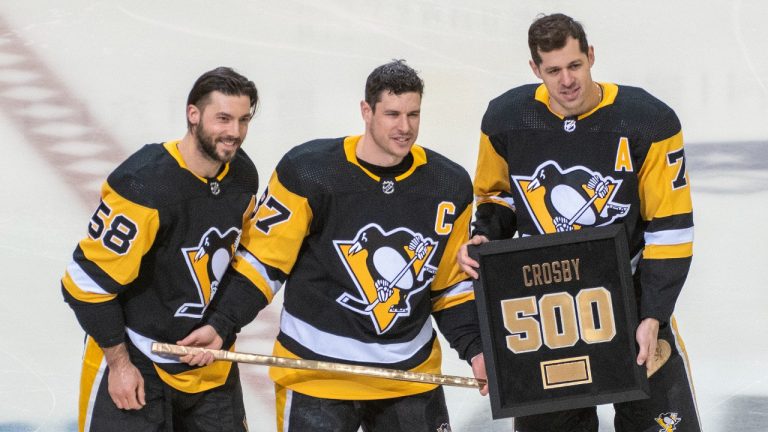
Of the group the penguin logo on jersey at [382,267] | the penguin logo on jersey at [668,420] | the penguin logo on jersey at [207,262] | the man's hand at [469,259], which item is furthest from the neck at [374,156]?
the penguin logo on jersey at [668,420]

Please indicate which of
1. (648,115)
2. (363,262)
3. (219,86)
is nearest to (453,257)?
(363,262)

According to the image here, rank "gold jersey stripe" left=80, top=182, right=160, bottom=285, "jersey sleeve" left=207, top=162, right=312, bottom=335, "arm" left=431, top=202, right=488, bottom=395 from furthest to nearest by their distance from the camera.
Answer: "arm" left=431, top=202, right=488, bottom=395 → "jersey sleeve" left=207, top=162, right=312, bottom=335 → "gold jersey stripe" left=80, top=182, right=160, bottom=285

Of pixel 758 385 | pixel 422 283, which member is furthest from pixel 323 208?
pixel 758 385

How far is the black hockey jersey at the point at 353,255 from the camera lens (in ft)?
10.3

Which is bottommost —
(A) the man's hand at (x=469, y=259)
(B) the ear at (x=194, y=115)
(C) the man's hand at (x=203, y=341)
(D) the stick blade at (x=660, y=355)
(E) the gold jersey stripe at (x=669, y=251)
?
(D) the stick blade at (x=660, y=355)

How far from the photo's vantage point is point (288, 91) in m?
5.20

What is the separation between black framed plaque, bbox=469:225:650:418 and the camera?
3.05m

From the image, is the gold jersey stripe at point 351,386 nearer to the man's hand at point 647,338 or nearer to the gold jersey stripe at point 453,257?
the gold jersey stripe at point 453,257

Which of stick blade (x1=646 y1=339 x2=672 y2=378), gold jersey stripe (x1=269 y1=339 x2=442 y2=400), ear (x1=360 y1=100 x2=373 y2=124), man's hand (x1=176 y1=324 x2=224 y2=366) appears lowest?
stick blade (x1=646 y1=339 x2=672 y2=378)

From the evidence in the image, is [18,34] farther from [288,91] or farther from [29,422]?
[29,422]

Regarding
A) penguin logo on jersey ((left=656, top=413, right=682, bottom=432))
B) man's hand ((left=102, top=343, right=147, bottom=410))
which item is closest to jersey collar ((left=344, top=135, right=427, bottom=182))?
man's hand ((left=102, top=343, right=147, bottom=410))

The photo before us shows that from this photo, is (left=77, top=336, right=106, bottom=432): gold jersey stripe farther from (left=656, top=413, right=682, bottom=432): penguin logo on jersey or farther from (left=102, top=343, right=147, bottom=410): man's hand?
(left=656, top=413, right=682, bottom=432): penguin logo on jersey

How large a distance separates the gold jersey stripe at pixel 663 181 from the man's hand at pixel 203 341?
105 centimetres

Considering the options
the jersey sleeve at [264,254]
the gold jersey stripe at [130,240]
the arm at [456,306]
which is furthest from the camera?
the arm at [456,306]
